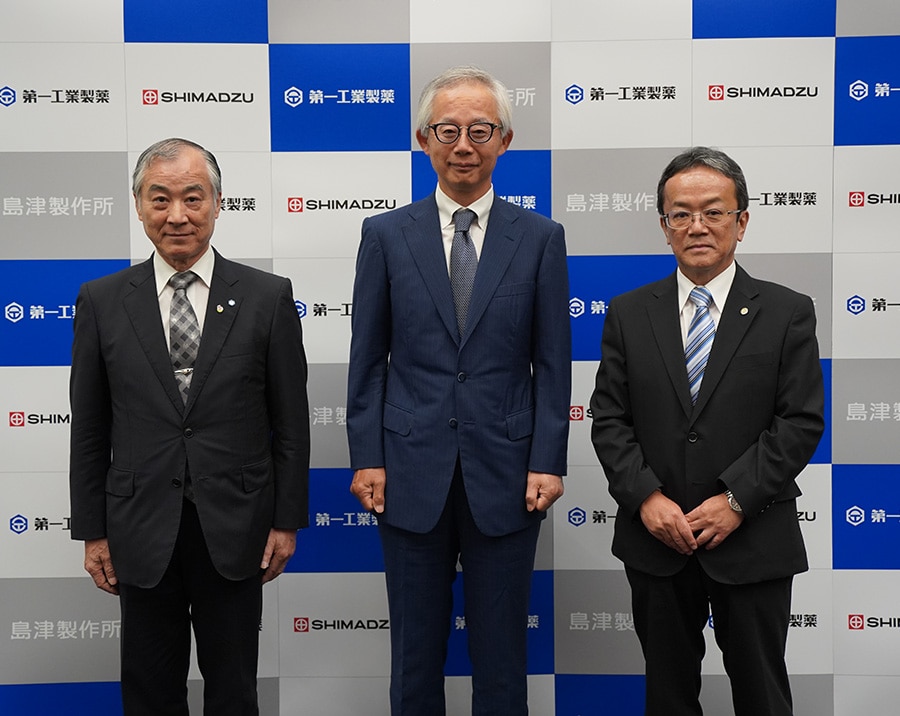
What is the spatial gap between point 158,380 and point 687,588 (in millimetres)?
1315

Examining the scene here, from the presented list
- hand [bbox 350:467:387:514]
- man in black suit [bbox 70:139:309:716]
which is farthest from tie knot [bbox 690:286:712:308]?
man in black suit [bbox 70:139:309:716]

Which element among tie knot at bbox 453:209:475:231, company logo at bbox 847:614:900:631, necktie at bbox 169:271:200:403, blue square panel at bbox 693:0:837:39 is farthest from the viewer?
company logo at bbox 847:614:900:631

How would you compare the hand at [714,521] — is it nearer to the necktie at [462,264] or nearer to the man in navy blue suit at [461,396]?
the man in navy blue suit at [461,396]

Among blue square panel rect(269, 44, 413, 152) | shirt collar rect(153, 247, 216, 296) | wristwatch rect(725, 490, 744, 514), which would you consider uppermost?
blue square panel rect(269, 44, 413, 152)

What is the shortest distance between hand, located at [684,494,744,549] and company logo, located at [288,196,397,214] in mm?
1392

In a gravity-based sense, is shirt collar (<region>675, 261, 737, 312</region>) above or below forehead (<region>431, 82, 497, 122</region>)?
below

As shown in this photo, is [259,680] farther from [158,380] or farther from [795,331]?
[795,331]

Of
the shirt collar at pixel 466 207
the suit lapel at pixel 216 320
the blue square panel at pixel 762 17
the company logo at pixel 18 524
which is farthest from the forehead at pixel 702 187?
the company logo at pixel 18 524

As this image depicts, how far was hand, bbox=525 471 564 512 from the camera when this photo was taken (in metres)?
2.16

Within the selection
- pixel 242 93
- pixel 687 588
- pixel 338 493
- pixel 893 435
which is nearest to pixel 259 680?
pixel 338 493

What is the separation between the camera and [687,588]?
6.85 feet

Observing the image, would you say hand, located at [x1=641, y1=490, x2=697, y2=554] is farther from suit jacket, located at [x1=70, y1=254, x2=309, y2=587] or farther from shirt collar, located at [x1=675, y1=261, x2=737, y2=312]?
suit jacket, located at [x1=70, y1=254, x2=309, y2=587]

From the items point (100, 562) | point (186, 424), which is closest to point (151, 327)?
point (186, 424)

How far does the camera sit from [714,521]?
2002 mm
